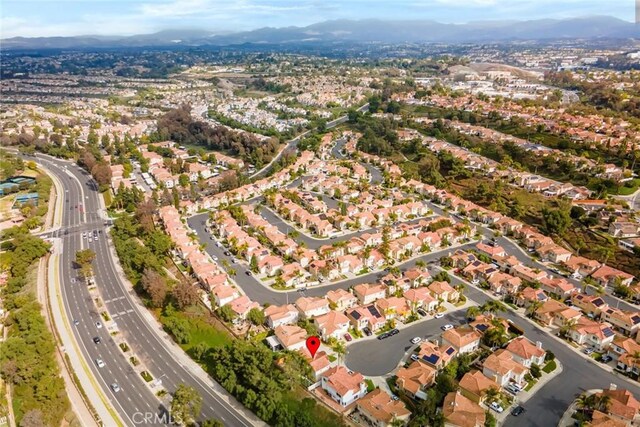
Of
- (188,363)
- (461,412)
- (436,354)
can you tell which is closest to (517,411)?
(461,412)

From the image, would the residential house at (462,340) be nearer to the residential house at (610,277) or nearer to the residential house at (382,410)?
the residential house at (382,410)

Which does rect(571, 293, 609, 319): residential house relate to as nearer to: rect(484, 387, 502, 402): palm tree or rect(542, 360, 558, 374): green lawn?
rect(542, 360, 558, 374): green lawn

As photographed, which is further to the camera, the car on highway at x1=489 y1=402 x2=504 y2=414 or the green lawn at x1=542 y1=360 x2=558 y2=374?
the green lawn at x1=542 y1=360 x2=558 y2=374

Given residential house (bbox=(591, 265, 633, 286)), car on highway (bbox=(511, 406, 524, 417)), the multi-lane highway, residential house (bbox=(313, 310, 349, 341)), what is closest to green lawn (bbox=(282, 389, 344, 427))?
the multi-lane highway

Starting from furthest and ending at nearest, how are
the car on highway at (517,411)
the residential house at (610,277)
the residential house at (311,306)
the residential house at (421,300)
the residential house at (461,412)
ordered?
the residential house at (610,277) → the residential house at (421,300) → the residential house at (311,306) → the car on highway at (517,411) → the residential house at (461,412)

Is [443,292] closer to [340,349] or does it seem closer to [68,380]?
[340,349]

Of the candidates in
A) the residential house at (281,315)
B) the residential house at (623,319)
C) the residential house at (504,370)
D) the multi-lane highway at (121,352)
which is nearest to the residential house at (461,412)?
the residential house at (504,370)

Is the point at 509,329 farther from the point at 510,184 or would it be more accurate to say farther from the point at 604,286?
the point at 510,184
